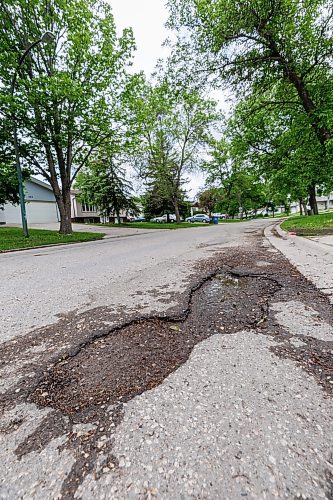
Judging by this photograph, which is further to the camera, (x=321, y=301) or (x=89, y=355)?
(x=321, y=301)

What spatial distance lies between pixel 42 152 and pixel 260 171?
45.1 feet

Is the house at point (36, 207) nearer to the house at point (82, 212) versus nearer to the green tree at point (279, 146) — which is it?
the house at point (82, 212)

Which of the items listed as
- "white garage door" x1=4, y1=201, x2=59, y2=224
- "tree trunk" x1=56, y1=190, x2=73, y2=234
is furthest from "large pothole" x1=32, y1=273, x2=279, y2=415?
"white garage door" x1=4, y1=201, x2=59, y2=224

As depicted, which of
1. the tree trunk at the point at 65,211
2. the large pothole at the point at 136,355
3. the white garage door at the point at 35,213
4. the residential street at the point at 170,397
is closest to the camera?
the residential street at the point at 170,397

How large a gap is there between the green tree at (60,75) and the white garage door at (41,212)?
17449mm

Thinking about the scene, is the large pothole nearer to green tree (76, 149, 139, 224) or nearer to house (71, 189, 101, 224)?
green tree (76, 149, 139, 224)

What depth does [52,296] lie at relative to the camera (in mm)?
3168

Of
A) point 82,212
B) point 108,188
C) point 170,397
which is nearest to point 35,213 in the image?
point 82,212

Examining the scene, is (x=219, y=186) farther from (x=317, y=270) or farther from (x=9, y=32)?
(x=317, y=270)

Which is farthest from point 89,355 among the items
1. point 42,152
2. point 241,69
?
point 42,152

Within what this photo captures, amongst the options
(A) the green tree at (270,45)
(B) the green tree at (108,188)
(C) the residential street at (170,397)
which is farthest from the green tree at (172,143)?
(C) the residential street at (170,397)

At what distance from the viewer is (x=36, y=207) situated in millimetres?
28922

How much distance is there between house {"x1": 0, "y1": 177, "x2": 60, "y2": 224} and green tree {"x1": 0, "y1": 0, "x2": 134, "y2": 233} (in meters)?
16.6

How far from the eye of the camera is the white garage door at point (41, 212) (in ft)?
93.2
